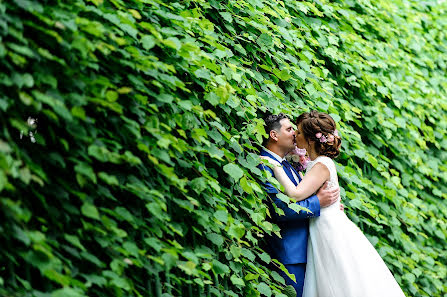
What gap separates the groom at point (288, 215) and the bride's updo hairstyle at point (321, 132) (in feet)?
0.39

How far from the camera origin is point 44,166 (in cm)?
254

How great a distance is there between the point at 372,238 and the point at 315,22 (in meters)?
1.90

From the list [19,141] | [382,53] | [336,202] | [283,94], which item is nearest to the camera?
[19,141]

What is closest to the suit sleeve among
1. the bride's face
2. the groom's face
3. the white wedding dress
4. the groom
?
the groom

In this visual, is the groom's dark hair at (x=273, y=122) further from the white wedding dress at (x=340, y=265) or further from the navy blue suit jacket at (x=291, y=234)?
the white wedding dress at (x=340, y=265)

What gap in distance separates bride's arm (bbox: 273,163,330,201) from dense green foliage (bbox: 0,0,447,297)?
26 centimetres

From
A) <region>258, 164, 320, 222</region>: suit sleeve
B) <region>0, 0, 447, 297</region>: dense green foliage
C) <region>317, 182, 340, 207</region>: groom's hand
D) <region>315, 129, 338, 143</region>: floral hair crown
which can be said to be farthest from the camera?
<region>315, 129, 338, 143</region>: floral hair crown

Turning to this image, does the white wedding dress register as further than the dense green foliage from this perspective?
Yes

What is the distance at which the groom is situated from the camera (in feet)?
12.8

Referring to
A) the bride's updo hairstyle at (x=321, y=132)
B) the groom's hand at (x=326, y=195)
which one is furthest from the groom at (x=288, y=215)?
the bride's updo hairstyle at (x=321, y=132)

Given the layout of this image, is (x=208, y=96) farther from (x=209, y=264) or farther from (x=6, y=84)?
(x=6, y=84)

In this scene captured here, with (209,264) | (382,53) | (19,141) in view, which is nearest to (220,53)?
(209,264)

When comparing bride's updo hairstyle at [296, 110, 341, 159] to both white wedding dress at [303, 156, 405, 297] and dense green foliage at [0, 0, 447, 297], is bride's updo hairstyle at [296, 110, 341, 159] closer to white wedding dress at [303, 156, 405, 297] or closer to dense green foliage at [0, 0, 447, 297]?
dense green foliage at [0, 0, 447, 297]

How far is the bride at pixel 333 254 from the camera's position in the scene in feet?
12.7
